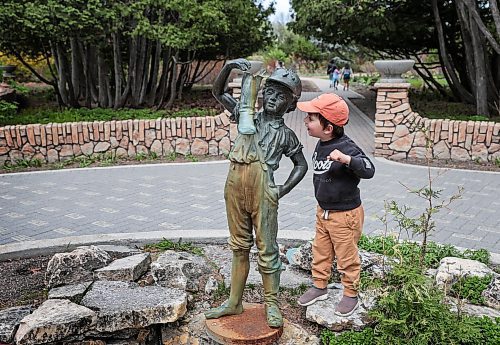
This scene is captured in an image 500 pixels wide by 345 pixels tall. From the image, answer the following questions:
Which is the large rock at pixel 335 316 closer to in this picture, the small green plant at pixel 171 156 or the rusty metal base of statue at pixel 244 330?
the rusty metal base of statue at pixel 244 330

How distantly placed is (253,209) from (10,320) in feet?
6.00

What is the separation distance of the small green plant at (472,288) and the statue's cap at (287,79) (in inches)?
80.1

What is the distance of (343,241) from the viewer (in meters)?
3.50

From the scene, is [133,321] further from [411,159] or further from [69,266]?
[411,159]

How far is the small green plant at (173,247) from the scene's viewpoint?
5121mm

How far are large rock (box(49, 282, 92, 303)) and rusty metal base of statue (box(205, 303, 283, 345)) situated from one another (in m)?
0.96

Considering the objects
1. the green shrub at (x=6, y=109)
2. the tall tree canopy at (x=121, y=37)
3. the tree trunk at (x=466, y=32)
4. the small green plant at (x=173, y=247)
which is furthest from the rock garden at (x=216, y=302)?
the tree trunk at (x=466, y=32)

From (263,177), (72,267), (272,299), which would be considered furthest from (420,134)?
(72,267)

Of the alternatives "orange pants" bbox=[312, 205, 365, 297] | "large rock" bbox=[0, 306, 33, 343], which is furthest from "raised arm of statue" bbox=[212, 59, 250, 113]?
"large rock" bbox=[0, 306, 33, 343]

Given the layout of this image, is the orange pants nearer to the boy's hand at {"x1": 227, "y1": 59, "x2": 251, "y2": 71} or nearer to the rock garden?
the rock garden

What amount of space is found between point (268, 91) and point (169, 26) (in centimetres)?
843

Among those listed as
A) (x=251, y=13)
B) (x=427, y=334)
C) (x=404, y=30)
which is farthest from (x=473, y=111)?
(x=427, y=334)

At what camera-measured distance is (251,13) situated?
14773 millimetres

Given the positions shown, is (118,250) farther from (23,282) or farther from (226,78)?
(226,78)
